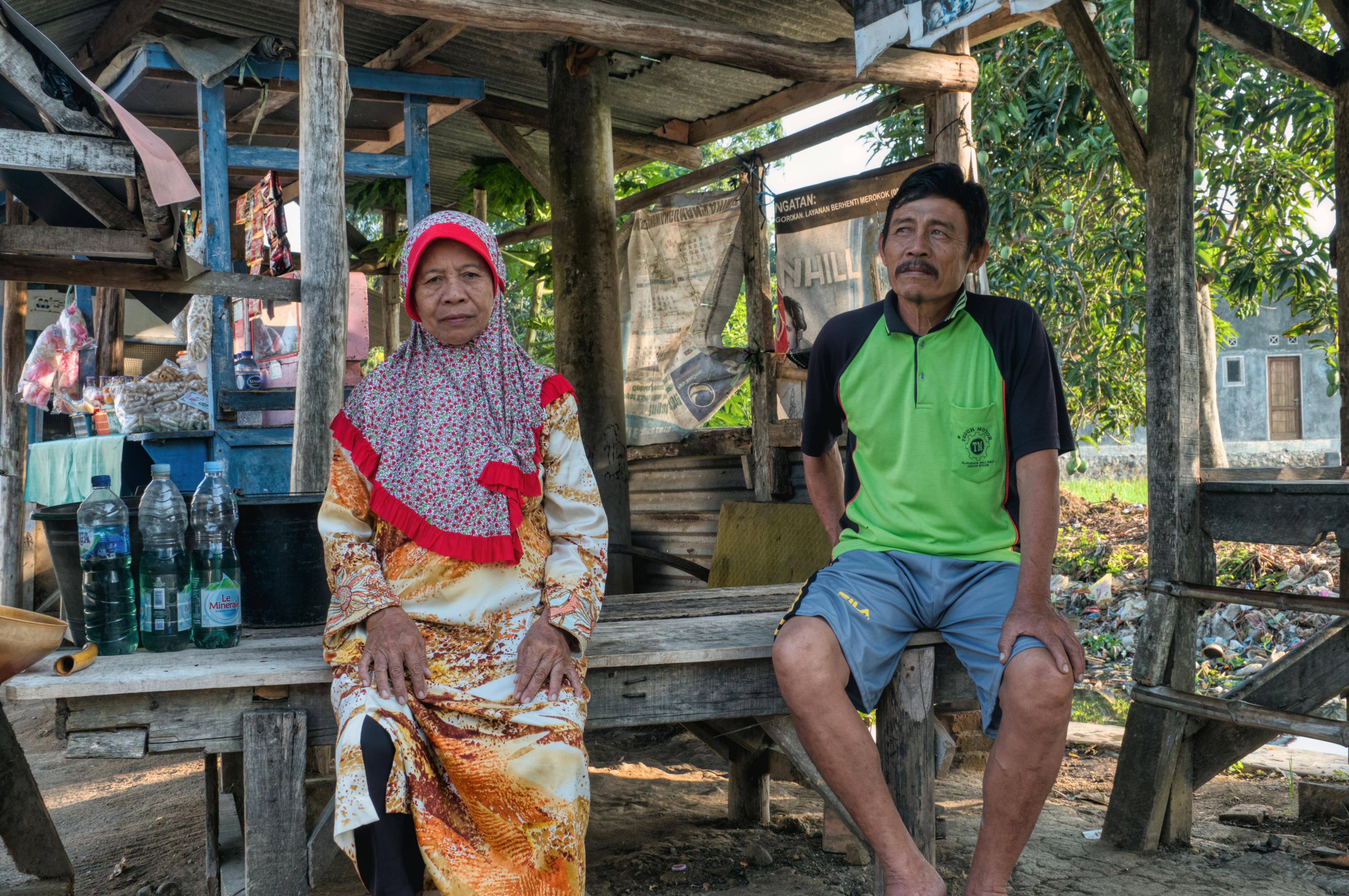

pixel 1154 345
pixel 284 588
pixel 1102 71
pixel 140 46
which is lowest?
pixel 284 588

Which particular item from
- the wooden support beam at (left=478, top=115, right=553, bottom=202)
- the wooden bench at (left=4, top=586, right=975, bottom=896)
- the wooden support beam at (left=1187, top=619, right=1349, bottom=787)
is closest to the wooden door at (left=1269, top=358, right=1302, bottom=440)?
the wooden support beam at (left=478, top=115, right=553, bottom=202)

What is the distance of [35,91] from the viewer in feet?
8.90

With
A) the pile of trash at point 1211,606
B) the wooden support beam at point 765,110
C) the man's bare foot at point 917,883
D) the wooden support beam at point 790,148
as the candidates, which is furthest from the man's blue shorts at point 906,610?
the wooden support beam at point 765,110

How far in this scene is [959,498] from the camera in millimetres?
2615

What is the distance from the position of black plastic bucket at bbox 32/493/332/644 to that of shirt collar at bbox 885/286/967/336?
62.8 inches

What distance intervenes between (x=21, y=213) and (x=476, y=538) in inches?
260

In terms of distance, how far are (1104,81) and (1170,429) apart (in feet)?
5.24

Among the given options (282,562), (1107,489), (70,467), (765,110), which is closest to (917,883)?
(282,562)

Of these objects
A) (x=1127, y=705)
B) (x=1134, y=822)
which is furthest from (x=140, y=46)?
(x=1127, y=705)

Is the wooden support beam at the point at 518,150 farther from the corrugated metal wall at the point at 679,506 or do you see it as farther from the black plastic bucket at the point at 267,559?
the black plastic bucket at the point at 267,559

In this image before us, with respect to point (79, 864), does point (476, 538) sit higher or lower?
higher

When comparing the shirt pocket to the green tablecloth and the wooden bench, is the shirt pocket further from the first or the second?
the green tablecloth

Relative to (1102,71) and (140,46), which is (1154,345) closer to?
(1102,71)

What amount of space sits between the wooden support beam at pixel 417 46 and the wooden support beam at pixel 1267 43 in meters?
3.27
